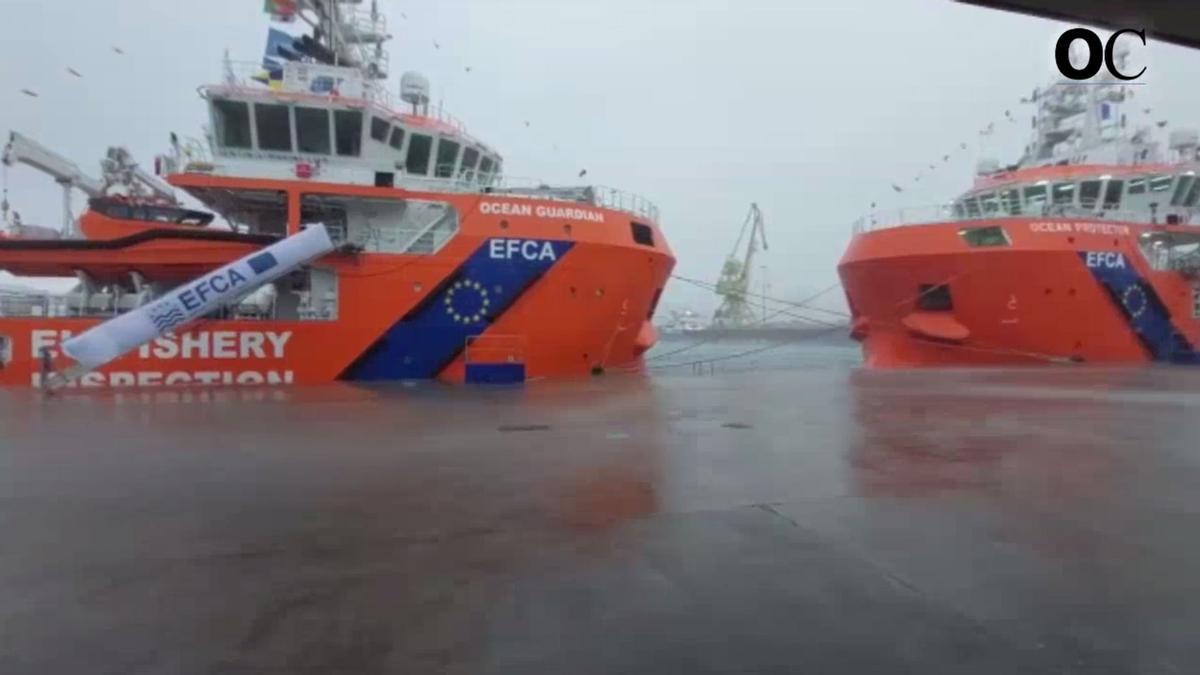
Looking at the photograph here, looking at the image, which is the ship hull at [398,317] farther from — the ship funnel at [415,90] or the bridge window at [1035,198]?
the bridge window at [1035,198]

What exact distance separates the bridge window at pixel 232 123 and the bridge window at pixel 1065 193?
25.9m

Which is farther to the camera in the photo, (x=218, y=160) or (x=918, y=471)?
(x=218, y=160)

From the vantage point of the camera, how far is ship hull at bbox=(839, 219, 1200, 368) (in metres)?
20.5

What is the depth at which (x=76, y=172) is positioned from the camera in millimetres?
19766

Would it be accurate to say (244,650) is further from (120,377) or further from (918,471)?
(120,377)

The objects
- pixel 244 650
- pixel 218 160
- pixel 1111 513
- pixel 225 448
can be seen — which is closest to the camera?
pixel 244 650

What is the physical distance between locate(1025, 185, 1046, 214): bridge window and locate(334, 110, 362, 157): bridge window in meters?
23.2

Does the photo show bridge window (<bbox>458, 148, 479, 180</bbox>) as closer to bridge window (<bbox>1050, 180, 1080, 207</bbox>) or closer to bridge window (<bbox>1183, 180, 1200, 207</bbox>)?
bridge window (<bbox>1050, 180, 1080, 207</bbox>)

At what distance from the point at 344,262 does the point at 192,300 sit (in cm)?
309

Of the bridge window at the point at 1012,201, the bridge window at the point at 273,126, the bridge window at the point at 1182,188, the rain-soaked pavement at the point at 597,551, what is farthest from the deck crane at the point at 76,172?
the bridge window at the point at 1182,188

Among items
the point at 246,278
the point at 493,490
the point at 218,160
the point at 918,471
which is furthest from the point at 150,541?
the point at 218,160

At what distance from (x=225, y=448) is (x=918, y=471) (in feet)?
23.7

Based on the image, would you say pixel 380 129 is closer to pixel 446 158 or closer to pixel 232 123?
pixel 446 158

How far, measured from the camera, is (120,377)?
1486 cm
